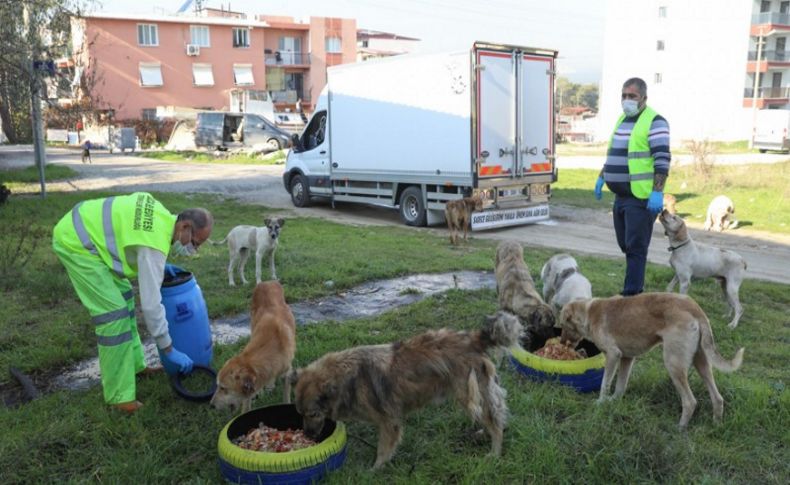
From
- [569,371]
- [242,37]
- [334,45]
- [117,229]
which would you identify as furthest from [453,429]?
[334,45]

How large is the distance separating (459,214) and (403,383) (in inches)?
344

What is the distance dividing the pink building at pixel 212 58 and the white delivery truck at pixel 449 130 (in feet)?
115

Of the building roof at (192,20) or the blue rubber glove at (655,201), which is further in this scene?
the building roof at (192,20)

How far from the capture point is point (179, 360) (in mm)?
4660

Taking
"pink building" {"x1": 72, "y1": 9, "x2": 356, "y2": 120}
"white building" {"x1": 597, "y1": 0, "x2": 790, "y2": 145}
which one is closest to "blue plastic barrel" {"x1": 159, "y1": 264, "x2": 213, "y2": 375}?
"pink building" {"x1": 72, "y1": 9, "x2": 356, "y2": 120}

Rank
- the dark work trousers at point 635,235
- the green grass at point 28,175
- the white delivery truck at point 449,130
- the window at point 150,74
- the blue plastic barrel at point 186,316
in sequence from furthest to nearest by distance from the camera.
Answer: the window at point 150,74 → the green grass at point 28,175 → the white delivery truck at point 449,130 → the dark work trousers at point 635,235 → the blue plastic barrel at point 186,316

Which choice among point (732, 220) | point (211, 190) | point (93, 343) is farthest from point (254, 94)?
point (93, 343)

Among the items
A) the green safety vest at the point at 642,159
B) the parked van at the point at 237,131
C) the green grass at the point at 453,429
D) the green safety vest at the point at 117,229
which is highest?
the parked van at the point at 237,131

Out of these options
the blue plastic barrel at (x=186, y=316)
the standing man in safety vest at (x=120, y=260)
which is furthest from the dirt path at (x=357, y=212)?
the standing man in safety vest at (x=120, y=260)

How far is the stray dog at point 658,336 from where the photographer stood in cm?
432

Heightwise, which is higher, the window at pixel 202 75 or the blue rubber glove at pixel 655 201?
the window at pixel 202 75

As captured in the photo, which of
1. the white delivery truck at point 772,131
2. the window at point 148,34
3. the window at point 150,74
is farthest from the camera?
the window at point 148,34

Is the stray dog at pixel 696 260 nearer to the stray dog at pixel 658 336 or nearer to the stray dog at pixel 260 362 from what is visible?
the stray dog at pixel 658 336

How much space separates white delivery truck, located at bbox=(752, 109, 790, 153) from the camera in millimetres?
35688
